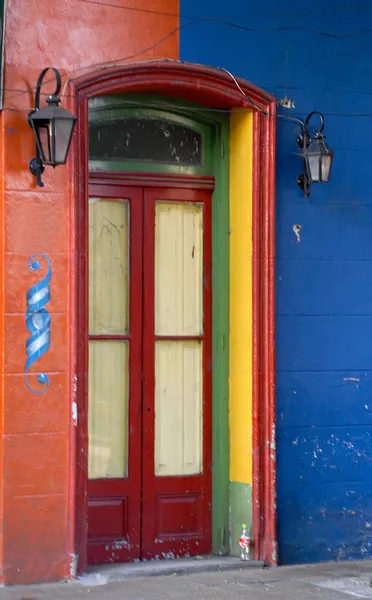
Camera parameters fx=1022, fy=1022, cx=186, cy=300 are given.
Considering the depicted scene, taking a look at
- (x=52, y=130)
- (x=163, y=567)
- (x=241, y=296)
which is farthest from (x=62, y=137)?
(x=163, y=567)

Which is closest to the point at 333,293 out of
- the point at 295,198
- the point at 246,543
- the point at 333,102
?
the point at 295,198

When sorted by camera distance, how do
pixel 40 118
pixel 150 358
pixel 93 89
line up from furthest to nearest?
pixel 150 358
pixel 93 89
pixel 40 118

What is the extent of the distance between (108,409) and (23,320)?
43.2 inches

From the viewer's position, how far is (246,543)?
789cm

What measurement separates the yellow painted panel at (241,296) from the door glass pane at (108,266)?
34.7 inches

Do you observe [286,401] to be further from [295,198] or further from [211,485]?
[295,198]

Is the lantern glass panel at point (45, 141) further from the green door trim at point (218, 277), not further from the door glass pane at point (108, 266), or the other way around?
the green door trim at point (218, 277)

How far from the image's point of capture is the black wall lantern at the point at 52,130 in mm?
6918

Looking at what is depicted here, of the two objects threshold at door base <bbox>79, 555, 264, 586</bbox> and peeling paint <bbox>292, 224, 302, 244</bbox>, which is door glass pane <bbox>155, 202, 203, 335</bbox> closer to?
peeling paint <bbox>292, 224, 302, 244</bbox>

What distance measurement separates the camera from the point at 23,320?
7.24 meters

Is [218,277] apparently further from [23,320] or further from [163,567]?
[163,567]

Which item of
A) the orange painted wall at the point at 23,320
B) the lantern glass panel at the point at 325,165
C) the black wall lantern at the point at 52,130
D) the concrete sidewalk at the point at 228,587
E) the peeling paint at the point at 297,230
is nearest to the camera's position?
the black wall lantern at the point at 52,130

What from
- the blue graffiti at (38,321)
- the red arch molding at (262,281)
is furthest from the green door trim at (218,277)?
the blue graffiti at (38,321)

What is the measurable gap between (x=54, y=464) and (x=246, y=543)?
1.68 metres
